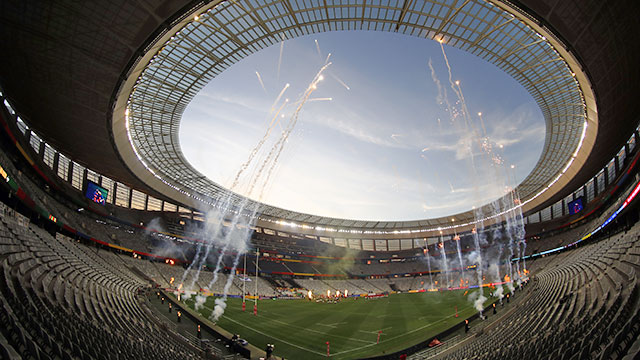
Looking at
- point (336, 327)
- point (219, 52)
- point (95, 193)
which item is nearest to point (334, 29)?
point (219, 52)

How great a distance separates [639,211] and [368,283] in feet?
198

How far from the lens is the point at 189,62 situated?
30.5m

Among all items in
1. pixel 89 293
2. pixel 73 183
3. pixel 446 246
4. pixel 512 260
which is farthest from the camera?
pixel 446 246

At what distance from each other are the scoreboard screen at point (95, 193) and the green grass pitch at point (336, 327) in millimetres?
22912

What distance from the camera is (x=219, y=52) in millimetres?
30047

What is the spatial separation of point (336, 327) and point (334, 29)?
1109 inches

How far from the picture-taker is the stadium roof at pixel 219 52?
19.3 m

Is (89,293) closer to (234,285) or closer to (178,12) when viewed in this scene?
(178,12)

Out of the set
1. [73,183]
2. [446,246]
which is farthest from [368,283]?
[73,183]

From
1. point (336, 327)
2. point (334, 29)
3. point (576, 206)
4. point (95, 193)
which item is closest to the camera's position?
point (334, 29)

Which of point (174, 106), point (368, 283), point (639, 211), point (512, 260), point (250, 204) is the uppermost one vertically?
point (174, 106)

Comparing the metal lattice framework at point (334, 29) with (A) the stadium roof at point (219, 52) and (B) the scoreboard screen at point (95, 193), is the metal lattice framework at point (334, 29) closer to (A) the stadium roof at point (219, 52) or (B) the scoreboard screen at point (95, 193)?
(A) the stadium roof at point (219, 52)

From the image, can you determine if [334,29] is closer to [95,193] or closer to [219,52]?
[219,52]

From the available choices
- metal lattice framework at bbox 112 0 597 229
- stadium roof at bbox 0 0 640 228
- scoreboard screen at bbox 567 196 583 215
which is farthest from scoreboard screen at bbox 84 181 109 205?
scoreboard screen at bbox 567 196 583 215
